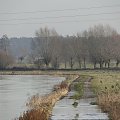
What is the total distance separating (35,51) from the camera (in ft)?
464

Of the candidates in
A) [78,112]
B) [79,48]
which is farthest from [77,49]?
[78,112]

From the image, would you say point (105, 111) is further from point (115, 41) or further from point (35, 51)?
point (35, 51)

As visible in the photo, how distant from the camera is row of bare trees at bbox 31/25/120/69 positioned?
391 ft

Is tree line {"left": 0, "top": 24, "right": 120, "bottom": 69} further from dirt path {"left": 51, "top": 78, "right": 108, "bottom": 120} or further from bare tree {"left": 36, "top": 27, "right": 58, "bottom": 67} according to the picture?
dirt path {"left": 51, "top": 78, "right": 108, "bottom": 120}

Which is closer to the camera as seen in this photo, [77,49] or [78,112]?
[78,112]

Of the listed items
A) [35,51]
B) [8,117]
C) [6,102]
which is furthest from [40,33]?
[8,117]

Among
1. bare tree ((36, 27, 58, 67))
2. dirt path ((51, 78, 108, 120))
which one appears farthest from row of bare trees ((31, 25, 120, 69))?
dirt path ((51, 78, 108, 120))

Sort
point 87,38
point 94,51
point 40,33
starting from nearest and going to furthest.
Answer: point 94,51 < point 87,38 < point 40,33

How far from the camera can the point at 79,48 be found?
409 ft

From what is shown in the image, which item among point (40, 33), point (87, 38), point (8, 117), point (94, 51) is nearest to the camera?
point (8, 117)

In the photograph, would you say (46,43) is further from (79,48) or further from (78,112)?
(78,112)

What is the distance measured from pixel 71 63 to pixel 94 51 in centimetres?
1030

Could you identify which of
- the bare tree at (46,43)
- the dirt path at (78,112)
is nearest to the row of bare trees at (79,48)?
the bare tree at (46,43)

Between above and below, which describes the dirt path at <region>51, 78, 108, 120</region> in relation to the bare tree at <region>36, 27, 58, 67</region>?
below
